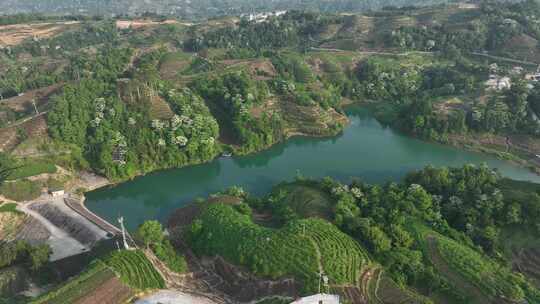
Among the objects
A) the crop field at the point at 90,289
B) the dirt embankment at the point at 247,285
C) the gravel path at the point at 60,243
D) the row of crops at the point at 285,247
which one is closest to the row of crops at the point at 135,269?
the crop field at the point at 90,289

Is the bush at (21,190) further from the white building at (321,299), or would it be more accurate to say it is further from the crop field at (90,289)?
the white building at (321,299)

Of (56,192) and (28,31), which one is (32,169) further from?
(28,31)

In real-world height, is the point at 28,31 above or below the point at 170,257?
above

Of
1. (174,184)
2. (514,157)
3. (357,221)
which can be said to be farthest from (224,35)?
(357,221)

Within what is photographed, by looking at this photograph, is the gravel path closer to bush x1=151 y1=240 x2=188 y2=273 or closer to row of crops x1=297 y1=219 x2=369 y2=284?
bush x1=151 y1=240 x2=188 y2=273

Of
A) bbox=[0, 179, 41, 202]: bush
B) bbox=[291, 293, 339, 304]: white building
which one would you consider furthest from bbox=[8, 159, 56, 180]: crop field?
bbox=[291, 293, 339, 304]: white building

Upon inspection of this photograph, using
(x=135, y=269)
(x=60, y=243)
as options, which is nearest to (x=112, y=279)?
(x=135, y=269)
